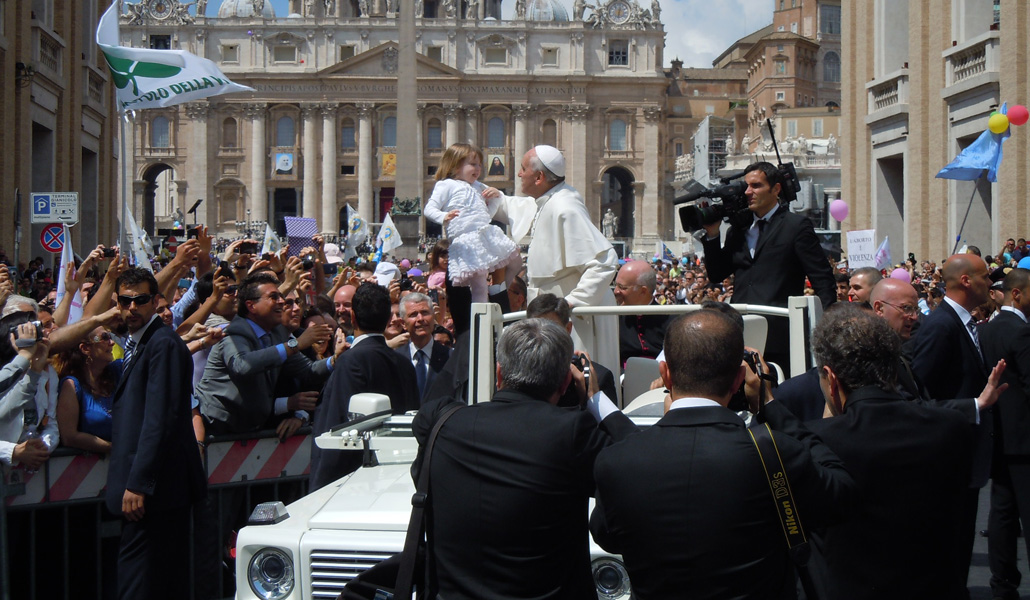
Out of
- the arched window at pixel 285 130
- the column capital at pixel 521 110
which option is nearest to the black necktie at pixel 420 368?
the column capital at pixel 521 110

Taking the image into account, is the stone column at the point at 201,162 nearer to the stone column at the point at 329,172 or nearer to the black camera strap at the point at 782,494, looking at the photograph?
the stone column at the point at 329,172

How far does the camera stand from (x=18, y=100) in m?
18.6

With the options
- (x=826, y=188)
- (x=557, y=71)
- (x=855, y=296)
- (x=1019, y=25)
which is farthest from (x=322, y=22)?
(x=855, y=296)

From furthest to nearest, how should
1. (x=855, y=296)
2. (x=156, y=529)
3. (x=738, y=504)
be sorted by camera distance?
(x=855, y=296), (x=156, y=529), (x=738, y=504)

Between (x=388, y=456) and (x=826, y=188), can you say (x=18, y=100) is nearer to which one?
(x=388, y=456)

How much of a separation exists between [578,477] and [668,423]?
17.1 inches

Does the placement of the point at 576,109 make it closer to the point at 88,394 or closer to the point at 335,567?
the point at 88,394

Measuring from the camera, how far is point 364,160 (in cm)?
7875

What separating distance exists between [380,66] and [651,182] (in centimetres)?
2227

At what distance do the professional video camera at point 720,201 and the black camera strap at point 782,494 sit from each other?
260 centimetres

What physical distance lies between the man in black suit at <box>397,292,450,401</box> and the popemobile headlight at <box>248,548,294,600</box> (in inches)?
107

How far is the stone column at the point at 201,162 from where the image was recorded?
257ft

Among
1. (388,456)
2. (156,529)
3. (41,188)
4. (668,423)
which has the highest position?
(41,188)

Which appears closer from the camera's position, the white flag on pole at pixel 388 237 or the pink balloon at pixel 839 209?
the pink balloon at pixel 839 209
